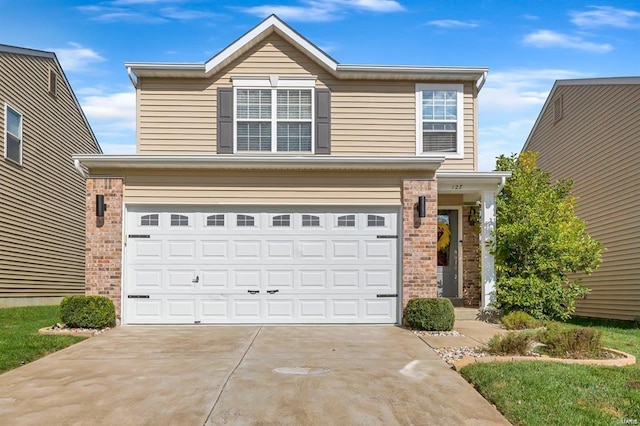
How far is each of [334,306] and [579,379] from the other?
6599mm

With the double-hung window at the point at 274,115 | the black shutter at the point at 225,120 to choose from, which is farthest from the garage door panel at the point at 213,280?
the double-hung window at the point at 274,115

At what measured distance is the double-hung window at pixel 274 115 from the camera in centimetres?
1453

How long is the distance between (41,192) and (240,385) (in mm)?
14924

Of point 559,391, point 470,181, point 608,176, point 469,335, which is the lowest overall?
point 469,335

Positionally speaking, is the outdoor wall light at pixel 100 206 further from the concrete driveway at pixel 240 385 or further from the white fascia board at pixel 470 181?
the white fascia board at pixel 470 181

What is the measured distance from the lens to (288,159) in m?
12.8

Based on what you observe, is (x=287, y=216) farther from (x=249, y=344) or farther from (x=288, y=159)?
(x=249, y=344)

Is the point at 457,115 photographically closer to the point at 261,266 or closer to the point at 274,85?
the point at 274,85

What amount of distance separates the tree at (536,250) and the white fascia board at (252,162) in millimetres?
2523

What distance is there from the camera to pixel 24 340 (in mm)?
10180

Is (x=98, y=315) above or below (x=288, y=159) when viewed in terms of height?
below

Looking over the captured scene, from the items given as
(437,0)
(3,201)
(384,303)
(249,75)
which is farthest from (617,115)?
(3,201)

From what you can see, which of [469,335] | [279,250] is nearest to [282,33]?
[279,250]

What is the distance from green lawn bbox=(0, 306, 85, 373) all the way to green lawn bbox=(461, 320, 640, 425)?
6.05 m
